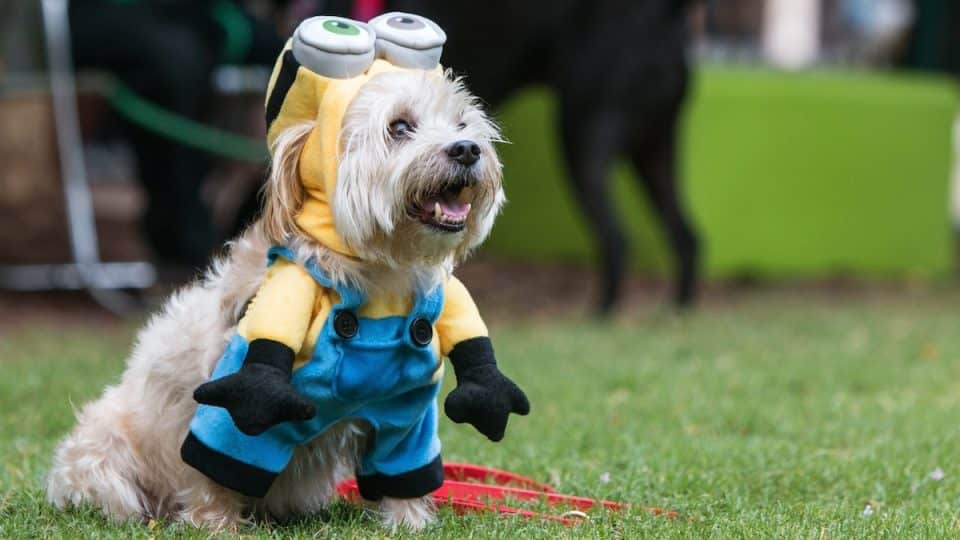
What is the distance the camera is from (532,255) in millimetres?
12453

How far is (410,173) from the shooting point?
326 cm

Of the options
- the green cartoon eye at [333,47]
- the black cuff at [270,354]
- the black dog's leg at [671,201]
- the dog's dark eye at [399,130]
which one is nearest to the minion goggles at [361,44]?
the green cartoon eye at [333,47]

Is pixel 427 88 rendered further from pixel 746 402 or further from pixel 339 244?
pixel 746 402

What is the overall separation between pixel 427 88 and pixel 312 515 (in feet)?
3.75

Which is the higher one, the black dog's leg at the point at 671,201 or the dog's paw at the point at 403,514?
the dog's paw at the point at 403,514

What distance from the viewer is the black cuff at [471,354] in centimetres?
341

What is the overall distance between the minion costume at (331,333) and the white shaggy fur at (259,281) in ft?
0.15

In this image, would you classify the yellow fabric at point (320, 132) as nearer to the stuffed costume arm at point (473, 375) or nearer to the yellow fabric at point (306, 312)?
the yellow fabric at point (306, 312)

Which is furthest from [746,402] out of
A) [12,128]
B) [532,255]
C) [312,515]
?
[532,255]

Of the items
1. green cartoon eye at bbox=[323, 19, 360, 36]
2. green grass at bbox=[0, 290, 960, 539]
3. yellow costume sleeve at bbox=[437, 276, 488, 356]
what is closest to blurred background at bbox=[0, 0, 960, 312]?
green grass at bbox=[0, 290, 960, 539]

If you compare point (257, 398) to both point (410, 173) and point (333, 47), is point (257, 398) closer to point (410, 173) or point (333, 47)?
point (410, 173)

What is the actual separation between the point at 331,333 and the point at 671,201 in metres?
6.02

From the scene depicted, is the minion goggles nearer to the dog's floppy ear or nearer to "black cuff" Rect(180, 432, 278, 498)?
the dog's floppy ear

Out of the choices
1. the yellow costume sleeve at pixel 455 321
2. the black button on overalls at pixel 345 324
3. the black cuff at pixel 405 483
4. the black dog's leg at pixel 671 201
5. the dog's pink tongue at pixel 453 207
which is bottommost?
the black dog's leg at pixel 671 201
